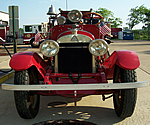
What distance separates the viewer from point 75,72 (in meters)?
3.66

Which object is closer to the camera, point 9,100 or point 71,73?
point 71,73

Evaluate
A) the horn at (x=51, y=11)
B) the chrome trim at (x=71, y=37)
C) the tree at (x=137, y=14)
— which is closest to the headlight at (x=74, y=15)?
the chrome trim at (x=71, y=37)

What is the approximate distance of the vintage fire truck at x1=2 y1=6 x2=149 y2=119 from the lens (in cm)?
305

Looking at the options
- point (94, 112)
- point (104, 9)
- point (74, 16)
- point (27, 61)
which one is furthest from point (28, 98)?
point (104, 9)

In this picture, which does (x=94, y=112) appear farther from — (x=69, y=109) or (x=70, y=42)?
(x=70, y=42)

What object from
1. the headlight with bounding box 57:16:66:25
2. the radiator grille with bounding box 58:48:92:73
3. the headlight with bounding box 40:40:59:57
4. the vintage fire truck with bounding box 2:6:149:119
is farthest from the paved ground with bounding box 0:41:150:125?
the headlight with bounding box 57:16:66:25

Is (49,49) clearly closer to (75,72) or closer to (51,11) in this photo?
(75,72)

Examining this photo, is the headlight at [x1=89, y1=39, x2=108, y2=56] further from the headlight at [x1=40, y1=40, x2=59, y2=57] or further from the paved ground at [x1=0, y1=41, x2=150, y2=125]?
the paved ground at [x1=0, y1=41, x2=150, y2=125]

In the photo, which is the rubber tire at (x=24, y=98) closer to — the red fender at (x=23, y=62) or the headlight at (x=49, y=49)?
the red fender at (x=23, y=62)

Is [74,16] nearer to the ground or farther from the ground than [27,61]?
farther from the ground

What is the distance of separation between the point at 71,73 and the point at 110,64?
2.42 feet

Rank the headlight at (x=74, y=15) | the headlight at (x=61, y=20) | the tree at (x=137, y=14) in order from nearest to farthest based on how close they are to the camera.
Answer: the headlight at (x=74, y=15) < the headlight at (x=61, y=20) < the tree at (x=137, y=14)

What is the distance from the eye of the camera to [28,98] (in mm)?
3145

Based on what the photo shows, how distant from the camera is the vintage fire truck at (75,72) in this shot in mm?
3051
